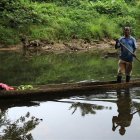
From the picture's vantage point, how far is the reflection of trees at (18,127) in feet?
27.5

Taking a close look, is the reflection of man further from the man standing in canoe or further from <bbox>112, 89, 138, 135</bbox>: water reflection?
the man standing in canoe

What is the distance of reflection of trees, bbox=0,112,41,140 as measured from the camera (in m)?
8.37

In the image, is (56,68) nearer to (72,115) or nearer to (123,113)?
(72,115)

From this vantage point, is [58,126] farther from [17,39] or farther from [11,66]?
[17,39]

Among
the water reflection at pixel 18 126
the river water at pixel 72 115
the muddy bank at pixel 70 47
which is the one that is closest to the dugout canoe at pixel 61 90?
the river water at pixel 72 115

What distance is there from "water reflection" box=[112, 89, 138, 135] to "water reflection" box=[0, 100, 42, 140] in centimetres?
186

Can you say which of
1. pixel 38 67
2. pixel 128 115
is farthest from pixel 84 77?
pixel 128 115

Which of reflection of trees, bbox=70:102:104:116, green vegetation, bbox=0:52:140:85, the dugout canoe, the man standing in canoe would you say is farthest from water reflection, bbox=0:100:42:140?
green vegetation, bbox=0:52:140:85

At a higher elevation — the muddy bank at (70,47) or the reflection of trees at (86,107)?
the reflection of trees at (86,107)

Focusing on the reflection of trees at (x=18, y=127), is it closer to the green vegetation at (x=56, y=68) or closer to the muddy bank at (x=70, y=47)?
the green vegetation at (x=56, y=68)

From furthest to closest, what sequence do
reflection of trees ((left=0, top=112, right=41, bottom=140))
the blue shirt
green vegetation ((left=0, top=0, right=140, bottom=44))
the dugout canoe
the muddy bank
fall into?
green vegetation ((left=0, top=0, right=140, bottom=44)) < the muddy bank < the blue shirt < the dugout canoe < reflection of trees ((left=0, top=112, right=41, bottom=140))

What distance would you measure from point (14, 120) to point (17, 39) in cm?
1602

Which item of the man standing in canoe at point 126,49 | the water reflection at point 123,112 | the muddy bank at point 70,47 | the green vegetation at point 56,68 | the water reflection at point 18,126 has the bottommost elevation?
the muddy bank at point 70,47

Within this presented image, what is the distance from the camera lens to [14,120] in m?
9.59
